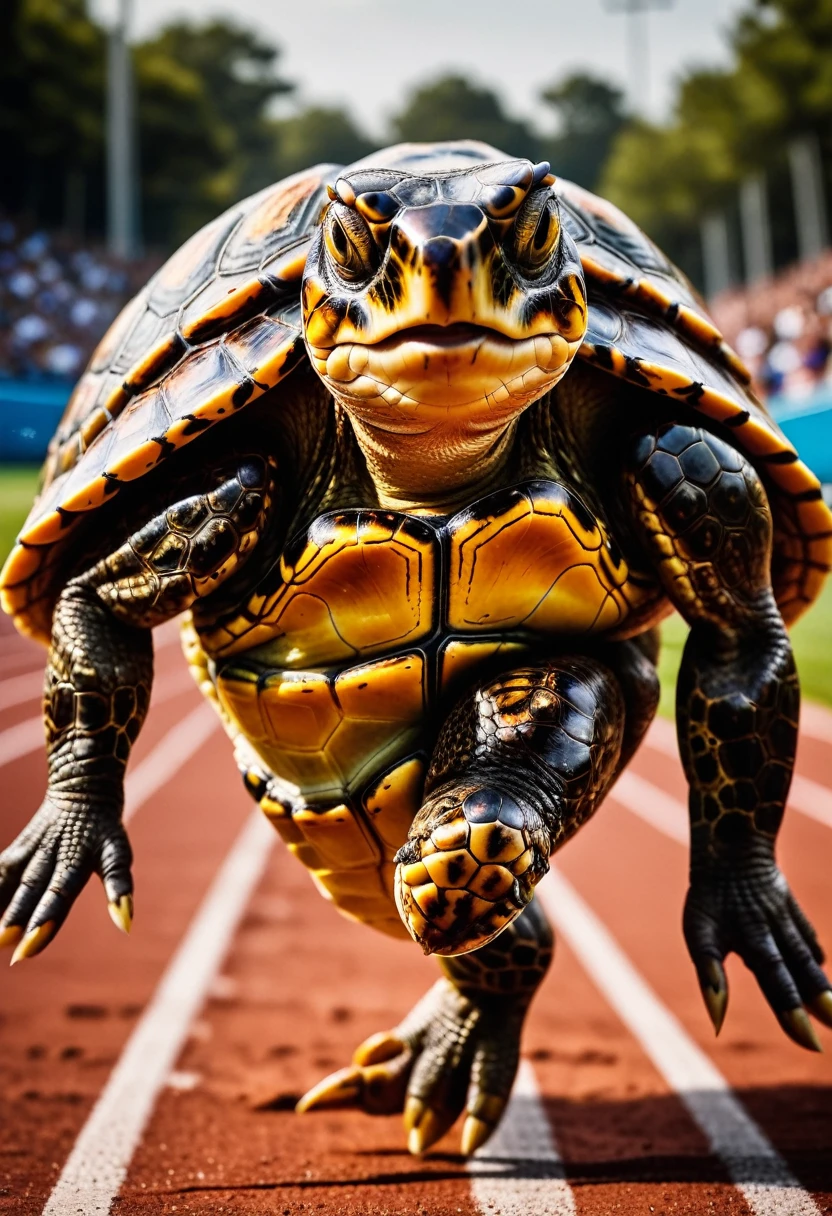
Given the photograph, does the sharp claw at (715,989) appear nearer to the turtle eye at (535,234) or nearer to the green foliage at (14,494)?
the turtle eye at (535,234)

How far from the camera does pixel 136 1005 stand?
22.9ft

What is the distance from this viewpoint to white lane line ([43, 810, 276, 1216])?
3570 millimetres

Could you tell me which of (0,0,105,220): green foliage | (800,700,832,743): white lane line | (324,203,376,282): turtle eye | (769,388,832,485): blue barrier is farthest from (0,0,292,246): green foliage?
(324,203,376,282): turtle eye

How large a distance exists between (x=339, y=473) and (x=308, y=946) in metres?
6.47

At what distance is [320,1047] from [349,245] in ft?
16.7

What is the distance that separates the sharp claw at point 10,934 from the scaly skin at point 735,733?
1542 mm

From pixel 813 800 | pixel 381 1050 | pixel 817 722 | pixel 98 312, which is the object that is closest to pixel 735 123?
pixel 98 312

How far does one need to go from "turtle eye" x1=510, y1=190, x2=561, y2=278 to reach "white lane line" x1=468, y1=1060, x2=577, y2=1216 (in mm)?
2457

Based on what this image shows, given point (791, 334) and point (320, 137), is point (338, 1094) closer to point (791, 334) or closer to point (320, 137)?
point (791, 334)

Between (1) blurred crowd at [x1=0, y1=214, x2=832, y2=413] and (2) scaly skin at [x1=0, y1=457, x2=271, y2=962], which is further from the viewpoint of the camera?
(1) blurred crowd at [x1=0, y1=214, x2=832, y2=413]

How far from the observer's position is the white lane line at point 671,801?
33.9ft

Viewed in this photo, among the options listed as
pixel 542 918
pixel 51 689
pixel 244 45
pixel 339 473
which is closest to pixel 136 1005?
pixel 542 918

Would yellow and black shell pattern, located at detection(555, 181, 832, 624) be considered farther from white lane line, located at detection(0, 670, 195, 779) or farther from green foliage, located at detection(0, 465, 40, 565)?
green foliage, located at detection(0, 465, 40, 565)

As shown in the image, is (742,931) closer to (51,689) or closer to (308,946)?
(51,689)
